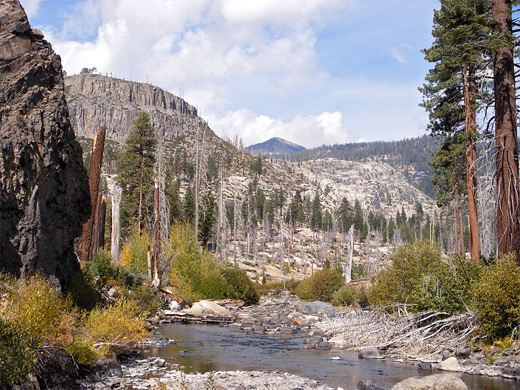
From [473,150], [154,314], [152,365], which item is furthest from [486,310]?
[154,314]

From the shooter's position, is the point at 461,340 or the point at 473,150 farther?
the point at 473,150

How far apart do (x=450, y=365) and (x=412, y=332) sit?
269cm

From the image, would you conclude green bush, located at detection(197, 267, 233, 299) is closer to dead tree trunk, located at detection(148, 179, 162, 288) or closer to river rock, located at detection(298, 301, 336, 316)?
dead tree trunk, located at detection(148, 179, 162, 288)

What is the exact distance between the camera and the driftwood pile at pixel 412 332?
15758 mm

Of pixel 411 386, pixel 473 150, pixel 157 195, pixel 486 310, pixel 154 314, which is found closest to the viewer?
pixel 411 386

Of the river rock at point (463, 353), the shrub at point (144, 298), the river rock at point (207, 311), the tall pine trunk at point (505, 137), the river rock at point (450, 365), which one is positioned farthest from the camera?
the river rock at point (207, 311)

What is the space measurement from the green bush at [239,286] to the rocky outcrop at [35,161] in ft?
74.8

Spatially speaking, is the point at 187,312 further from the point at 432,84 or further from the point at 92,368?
the point at 432,84

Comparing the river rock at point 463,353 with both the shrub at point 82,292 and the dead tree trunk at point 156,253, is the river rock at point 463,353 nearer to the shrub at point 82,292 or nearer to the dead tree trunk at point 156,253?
the shrub at point 82,292

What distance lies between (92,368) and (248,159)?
17069 centimetres

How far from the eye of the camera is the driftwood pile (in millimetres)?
15758

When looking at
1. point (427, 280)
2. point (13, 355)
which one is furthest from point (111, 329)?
point (427, 280)

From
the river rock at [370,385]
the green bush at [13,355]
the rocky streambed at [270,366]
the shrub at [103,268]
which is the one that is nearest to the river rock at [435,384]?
the rocky streambed at [270,366]

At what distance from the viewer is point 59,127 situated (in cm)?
1452
